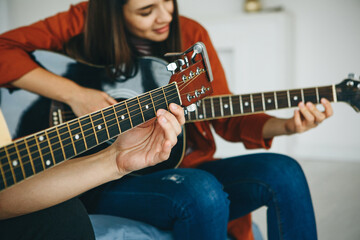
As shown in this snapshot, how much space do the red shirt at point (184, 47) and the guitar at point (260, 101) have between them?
2.6 inches

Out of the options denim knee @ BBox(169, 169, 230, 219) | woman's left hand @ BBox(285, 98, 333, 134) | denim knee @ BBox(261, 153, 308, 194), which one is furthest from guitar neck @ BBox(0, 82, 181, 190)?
woman's left hand @ BBox(285, 98, 333, 134)

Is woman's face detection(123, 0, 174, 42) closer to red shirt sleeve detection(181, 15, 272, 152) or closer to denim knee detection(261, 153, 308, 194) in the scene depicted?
red shirt sleeve detection(181, 15, 272, 152)

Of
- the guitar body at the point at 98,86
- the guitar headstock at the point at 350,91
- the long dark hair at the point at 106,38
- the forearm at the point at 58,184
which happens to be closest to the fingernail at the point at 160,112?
the forearm at the point at 58,184

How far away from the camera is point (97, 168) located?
725 millimetres

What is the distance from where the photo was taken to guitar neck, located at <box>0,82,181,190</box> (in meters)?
0.56

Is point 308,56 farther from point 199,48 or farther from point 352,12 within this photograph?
point 199,48

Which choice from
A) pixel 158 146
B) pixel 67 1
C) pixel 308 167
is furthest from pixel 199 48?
pixel 67 1

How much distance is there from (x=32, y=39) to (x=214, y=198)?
749 millimetres

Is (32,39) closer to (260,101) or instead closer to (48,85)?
(48,85)

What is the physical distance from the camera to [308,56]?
7.97ft

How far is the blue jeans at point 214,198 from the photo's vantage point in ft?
2.58

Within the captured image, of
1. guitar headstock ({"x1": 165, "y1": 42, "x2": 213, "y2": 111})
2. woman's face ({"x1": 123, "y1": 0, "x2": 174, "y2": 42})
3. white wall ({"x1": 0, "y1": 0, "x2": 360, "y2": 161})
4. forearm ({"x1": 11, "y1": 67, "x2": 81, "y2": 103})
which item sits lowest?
white wall ({"x1": 0, "y1": 0, "x2": 360, "y2": 161})

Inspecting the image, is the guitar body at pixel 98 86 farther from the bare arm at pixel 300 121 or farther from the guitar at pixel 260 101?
the bare arm at pixel 300 121

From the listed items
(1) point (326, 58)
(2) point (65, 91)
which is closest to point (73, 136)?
(2) point (65, 91)
